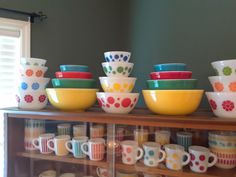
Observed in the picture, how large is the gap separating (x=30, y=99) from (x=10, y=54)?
37 centimetres

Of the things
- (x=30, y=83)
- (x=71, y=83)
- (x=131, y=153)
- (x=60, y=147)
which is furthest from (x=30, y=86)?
(x=131, y=153)

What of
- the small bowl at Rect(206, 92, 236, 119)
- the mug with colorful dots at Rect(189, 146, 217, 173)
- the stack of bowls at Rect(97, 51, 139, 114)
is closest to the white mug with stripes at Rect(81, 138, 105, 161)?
the stack of bowls at Rect(97, 51, 139, 114)

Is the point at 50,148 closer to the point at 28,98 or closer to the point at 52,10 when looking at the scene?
the point at 28,98

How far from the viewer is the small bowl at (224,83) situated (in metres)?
0.83

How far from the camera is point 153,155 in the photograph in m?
0.91

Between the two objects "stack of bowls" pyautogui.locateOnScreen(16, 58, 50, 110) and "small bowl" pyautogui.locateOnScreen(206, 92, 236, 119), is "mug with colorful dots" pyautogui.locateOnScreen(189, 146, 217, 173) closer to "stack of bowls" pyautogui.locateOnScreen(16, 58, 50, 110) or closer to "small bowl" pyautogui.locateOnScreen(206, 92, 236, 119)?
"small bowl" pyautogui.locateOnScreen(206, 92, 236, 119)

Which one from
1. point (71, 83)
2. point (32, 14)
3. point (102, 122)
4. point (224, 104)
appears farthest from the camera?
point (32, 14)

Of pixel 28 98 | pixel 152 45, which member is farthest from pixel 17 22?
→ pixel 152 45

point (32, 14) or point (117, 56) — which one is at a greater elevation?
point (32, 14)

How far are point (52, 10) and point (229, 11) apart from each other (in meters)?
0.95

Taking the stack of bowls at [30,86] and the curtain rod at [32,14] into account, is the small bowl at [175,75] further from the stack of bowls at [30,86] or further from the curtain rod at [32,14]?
the curtain rod at [32,14]

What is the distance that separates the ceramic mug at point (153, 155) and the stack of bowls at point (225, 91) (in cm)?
25

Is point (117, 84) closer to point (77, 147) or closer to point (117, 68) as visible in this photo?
point (117, 68)

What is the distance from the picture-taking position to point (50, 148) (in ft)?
3.49
